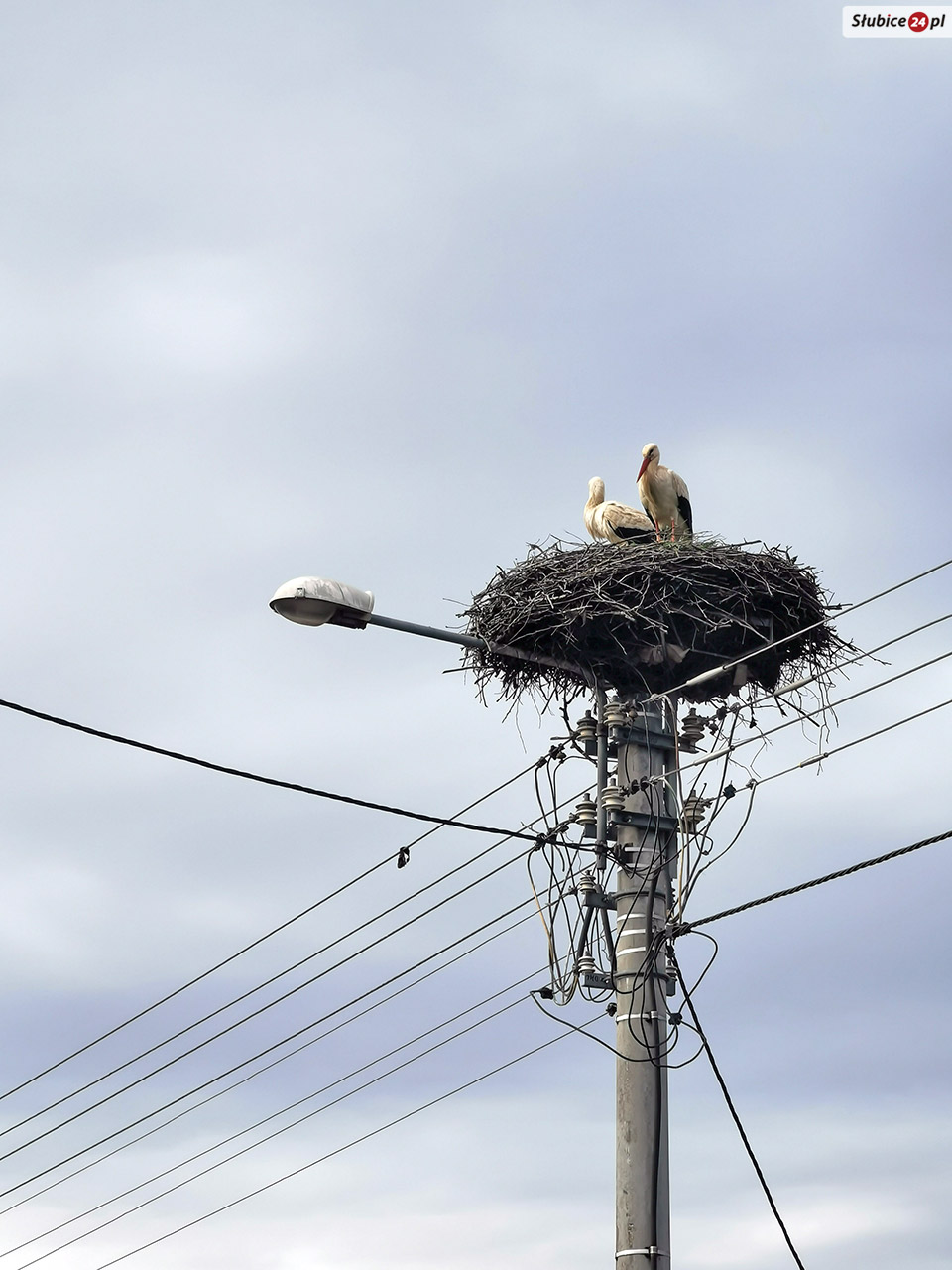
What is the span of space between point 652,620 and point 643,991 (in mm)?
2441

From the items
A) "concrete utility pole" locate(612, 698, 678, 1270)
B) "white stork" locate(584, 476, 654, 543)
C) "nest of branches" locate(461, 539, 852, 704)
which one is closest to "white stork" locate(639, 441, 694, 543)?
"white stork" locate(584, 476, 654, 543)

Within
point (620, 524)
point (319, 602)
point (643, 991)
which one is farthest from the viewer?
point (620, 524)

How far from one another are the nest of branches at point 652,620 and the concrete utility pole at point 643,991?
0.72 m

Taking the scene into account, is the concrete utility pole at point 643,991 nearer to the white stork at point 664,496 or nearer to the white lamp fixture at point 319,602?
the white lamp fixture at point 319,602

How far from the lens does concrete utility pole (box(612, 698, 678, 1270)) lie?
799 centimetres

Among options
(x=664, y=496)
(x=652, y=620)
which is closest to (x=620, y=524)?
(x=664, y=496)

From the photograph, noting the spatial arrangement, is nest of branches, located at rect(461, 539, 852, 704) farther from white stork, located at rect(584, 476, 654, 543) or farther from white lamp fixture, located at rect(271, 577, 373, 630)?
white stork, located at rect(584, 476, 654, 543)

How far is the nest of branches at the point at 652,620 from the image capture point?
10164 mm

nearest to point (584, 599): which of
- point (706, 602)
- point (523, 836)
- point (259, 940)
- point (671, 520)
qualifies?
point (706, 602)

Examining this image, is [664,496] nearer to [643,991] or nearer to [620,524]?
[620,524]

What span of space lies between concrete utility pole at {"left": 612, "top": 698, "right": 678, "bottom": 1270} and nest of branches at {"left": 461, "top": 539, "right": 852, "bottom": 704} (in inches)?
28.4

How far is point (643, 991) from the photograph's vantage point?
8.42m

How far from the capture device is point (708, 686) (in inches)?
381

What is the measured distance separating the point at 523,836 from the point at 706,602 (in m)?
1.88
